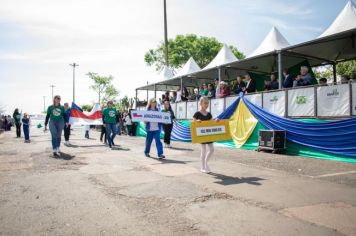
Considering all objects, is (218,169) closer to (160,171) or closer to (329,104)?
(160,171)

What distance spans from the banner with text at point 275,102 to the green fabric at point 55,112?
798 cm

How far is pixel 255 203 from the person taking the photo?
198 inches

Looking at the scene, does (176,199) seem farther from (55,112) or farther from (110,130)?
(110,130)

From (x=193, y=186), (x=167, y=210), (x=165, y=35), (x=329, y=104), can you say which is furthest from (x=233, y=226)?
(x=165, y=35)

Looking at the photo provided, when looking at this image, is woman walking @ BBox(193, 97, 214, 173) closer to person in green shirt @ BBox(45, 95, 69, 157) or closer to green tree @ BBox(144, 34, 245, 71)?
person in green shirt @ BBox(45, 95, 69, 157)

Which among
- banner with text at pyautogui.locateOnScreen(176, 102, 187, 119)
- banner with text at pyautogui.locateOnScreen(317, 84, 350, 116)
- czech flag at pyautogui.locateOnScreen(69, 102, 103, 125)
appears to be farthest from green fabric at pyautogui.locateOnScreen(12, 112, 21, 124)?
banner with text at pyautogui.locateOnScreen(317, 84, 350, 116)

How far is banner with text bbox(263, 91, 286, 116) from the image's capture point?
1252 cm

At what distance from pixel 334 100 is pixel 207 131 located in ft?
17.3

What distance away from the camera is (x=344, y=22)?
40.8ft

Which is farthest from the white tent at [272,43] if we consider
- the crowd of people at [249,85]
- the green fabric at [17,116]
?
the green fabric at [17,116]

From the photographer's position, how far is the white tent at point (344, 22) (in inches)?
480

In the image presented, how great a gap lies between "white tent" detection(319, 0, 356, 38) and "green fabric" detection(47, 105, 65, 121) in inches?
401

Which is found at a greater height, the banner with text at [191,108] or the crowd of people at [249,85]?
the crowd of people at [249,85]

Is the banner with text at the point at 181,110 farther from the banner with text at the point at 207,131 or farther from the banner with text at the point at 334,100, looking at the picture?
the banner with text at the point at 207,131
